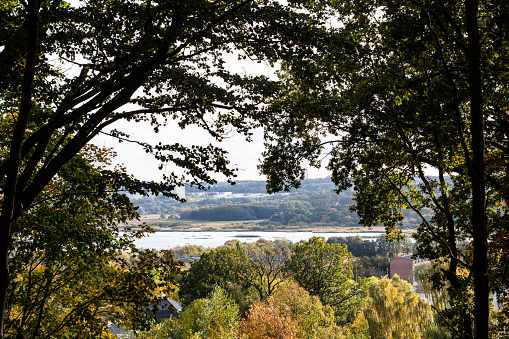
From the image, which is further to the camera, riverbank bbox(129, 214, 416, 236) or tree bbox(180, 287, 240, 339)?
riverbank bbox(129, 214, 416, 236)

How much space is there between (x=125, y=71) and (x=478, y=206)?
494 cm

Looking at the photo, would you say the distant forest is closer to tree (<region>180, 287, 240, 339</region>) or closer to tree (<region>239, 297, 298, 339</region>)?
tree (<region>180, 287, 240, 339</region>)

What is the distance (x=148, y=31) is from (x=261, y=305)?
66.8ft

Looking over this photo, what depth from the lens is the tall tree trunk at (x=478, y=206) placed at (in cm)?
476

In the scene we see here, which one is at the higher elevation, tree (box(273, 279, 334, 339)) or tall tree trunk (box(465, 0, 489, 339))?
tall tree trunk (box(465, 0, 489, 339))

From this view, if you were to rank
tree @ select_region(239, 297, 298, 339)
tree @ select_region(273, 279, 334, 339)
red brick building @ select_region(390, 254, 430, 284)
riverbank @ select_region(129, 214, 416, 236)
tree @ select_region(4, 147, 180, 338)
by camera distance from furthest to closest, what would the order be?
riverbank @ select_region(129, 214, 416, 236) < red brick building @ select_region(390, 254, 430, 284) < tree @ select_region(273, 279, 334, 339) < tree @ select_region(239, 297, 298, 339) < tree @ select_region(4, 147, 180, 338)

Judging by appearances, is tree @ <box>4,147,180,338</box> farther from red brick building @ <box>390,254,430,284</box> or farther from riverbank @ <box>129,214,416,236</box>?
riverbank @ <box>129,214,416,236</box>

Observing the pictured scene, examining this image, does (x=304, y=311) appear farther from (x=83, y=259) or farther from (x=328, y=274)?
(x=83, y=259)

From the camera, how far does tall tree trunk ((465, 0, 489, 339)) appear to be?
4.76 meters

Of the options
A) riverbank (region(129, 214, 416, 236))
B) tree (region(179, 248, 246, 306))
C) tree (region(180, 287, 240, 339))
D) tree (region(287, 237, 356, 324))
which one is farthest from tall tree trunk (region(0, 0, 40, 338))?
riverbank (region(129, 214, 416, 236))

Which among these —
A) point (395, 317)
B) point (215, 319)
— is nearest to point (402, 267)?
point (395, 317)

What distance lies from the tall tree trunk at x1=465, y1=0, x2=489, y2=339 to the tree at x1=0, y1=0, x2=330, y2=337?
226cm

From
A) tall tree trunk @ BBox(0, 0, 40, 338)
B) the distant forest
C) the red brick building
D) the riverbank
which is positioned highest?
tall tree trunk @ BBox(0, 0, 40, 338)

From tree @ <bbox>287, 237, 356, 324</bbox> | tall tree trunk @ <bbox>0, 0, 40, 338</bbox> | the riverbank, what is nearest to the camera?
tall tree trunk @ <bbox>0, 0, 40, 338</bbox>
